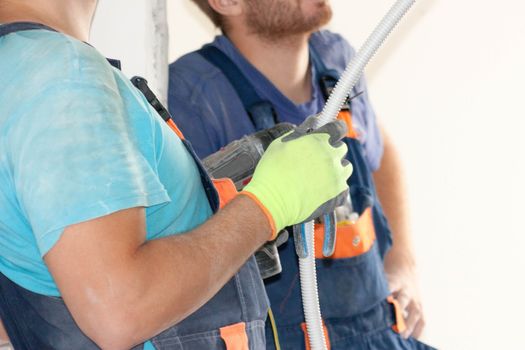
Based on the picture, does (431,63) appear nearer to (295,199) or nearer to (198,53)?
(198,53)

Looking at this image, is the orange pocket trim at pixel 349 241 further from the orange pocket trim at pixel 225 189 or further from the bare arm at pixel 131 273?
the bare arm at pixel 131 273

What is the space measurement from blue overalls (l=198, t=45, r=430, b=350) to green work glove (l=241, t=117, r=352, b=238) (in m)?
0.45

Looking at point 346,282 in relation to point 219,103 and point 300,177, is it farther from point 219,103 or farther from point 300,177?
point 300,177

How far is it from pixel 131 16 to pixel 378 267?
26.9 inches

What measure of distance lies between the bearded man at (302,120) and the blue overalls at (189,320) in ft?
1.35

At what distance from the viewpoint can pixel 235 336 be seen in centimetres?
94

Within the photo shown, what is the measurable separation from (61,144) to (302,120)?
0.90 meters

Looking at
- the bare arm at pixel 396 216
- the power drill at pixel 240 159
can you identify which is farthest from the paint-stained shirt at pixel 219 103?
the power drill at pixel 240 159

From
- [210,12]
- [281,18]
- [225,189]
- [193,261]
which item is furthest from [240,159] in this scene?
[210,12]

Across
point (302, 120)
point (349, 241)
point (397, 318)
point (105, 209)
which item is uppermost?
point (105, 209)

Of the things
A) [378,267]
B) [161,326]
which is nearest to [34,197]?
[161,326]

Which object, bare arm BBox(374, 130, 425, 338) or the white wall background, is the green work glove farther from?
the white wall background

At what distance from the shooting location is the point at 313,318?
1.17 m

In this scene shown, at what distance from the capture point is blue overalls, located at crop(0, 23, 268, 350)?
880 millimetres
